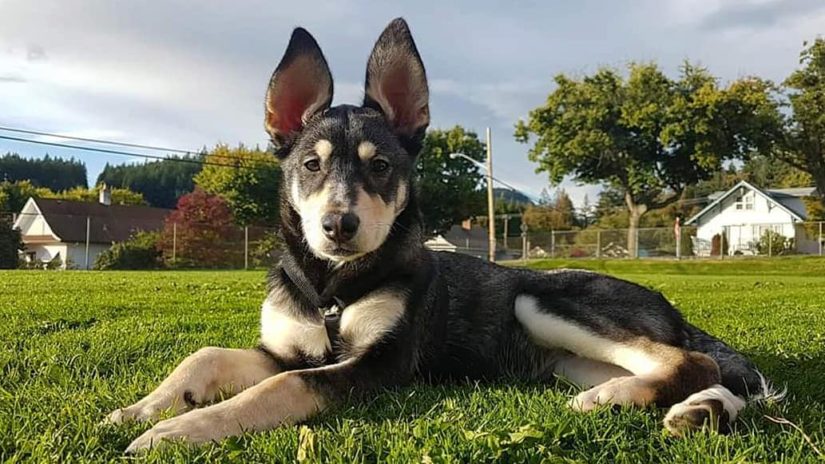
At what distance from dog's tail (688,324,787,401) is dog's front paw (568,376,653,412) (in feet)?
2.08

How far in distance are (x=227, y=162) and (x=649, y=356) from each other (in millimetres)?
57145

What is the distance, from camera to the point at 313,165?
414 cm

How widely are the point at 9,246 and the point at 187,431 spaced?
40341mm

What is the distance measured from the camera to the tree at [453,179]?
6575 cm

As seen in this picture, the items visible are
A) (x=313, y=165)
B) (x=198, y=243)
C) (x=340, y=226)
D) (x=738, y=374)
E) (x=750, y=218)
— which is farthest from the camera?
(x=750, y=218)

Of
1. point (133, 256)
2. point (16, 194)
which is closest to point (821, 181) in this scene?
point (133, 256)

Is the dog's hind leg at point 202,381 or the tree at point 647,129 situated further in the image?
the tree at point 647,129

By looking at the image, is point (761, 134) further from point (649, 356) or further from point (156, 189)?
point (156, 189)

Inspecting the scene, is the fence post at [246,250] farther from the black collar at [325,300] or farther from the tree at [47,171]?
the tree at [47,171]

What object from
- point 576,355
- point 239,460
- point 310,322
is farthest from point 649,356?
point 239,460

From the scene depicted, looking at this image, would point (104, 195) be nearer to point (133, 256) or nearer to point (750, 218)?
point (133, 256)

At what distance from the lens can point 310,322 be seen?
389cm

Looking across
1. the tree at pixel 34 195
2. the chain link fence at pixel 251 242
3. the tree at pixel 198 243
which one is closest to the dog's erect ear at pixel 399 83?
the chain link fence at pixel 251 242

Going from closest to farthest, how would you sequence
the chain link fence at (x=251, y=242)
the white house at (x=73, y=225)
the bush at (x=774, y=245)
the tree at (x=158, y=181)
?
1. the chain link fence at (x=251, y=242)
2. the bush at (x=774, y=245)
3. the white house at (x=73, y=225)
4. the tree at (x=158, y=181)
